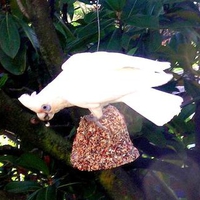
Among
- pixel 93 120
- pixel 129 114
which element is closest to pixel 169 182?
pixel 129 114

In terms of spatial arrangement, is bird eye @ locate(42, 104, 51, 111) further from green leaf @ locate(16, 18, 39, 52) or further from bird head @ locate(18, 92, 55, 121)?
green leaf @ locate(16, 18, 39, 52)

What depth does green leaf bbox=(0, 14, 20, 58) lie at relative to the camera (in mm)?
1307

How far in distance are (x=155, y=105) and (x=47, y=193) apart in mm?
577

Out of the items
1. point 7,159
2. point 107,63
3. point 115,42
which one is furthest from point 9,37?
point 107,63

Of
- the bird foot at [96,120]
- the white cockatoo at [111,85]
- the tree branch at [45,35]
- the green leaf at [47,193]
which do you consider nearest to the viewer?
the white cockatoo at [111,85]

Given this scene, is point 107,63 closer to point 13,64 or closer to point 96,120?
point 96,120

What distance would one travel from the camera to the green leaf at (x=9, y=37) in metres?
1.31

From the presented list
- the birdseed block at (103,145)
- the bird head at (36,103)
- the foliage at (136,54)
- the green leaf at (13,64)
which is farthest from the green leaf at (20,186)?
the bird head at (36,103)

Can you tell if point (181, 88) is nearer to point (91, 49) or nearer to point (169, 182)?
point (169, 182)

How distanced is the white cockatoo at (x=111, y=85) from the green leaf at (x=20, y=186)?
1.81 feet

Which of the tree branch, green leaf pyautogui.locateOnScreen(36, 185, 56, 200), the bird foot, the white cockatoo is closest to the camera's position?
the white cockatoo

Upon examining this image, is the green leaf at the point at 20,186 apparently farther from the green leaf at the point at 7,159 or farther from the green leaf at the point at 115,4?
the green leaf at the point at 115,4

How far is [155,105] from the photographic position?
3.10 ft

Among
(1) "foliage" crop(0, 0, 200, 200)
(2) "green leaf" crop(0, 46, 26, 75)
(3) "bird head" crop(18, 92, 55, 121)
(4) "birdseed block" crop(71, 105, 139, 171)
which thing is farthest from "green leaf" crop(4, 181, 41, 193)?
(3) "bird head" crop(18, 92, 55, 121)
